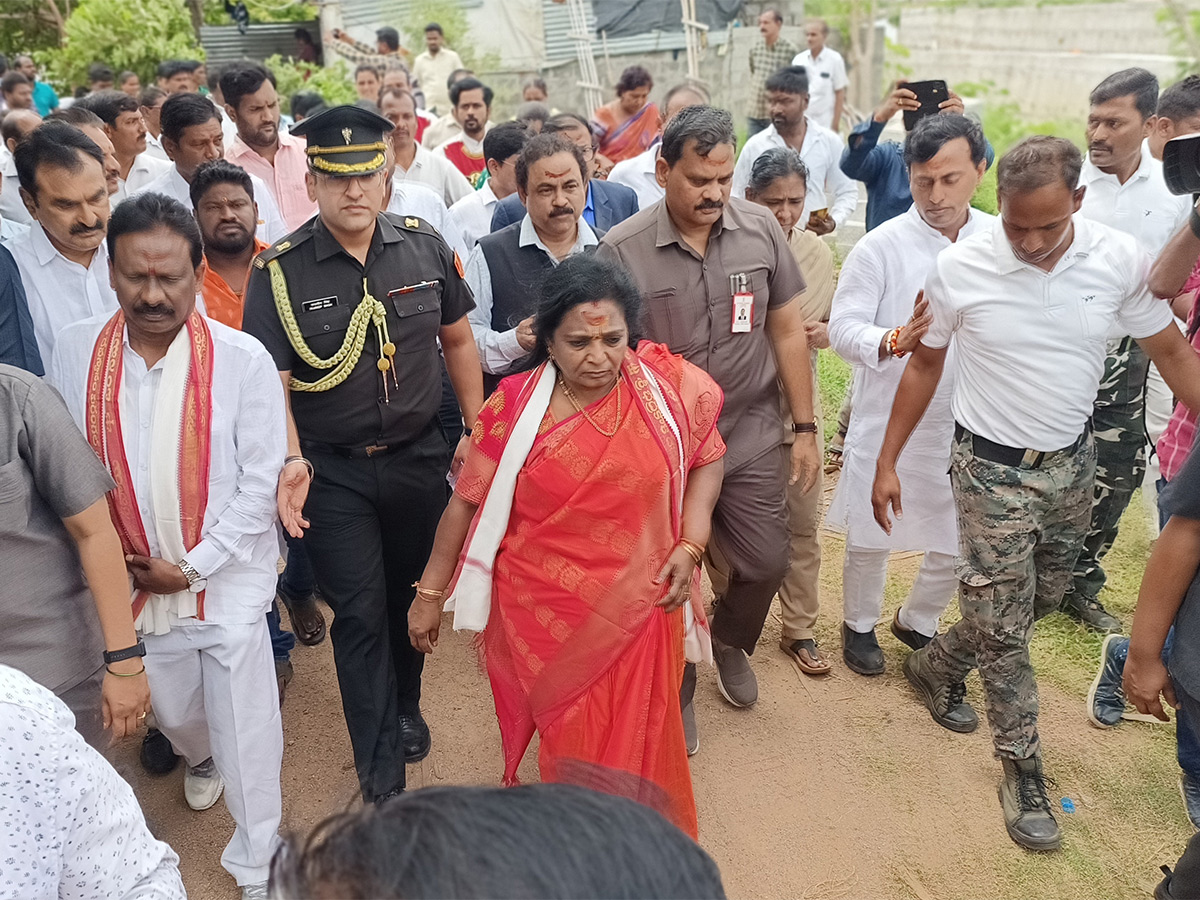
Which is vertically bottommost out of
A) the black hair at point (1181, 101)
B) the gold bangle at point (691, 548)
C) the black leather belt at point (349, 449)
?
the gold bangle at point (691, 548)

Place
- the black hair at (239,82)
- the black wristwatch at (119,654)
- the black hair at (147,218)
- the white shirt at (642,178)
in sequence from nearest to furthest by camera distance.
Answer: the black wristwatch at (119,654)
the black hair at (147,218)
the black hair at (239,82)
the white shirt at (642,178)

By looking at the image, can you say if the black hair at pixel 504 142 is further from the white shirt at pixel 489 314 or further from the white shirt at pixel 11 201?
the white shirt at pixel 11 201

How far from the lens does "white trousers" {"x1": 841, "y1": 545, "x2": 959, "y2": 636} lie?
4250mm

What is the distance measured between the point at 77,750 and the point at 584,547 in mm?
1622

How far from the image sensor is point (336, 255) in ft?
11.2

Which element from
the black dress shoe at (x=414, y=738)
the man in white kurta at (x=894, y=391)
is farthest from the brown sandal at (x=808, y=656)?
the black dress shoe at (x=414, y=738)

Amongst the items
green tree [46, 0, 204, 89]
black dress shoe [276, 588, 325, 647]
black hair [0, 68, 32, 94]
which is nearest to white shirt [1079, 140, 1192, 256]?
black dress shoe [276, 588, 325, 647]

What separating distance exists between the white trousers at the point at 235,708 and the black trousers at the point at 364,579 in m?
0.32

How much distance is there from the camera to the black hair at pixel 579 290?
9.71ft

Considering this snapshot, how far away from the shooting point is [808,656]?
434 cm

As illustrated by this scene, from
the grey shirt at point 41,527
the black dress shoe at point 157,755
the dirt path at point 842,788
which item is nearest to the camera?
the grey shirt at point 41,527

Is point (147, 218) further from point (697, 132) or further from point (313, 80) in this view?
point (313, 80)

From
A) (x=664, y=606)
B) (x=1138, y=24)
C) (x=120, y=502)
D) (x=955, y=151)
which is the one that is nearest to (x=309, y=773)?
(x=120, y=502)

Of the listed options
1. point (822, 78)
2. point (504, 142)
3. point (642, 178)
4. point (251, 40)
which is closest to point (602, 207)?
point (504, 142)
